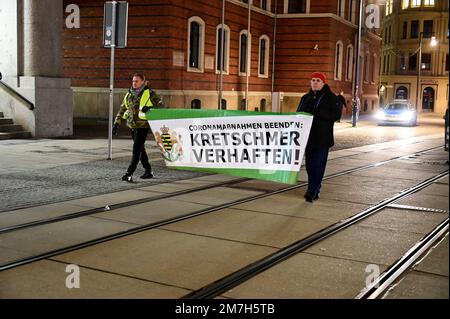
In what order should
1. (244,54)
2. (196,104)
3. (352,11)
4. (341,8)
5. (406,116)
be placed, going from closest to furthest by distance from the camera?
(196,104)
(244,54)
(406,116)
(341,8)
(352,11)

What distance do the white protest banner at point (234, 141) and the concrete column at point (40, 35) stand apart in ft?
28.6

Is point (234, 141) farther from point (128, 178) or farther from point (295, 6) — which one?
point (295, 6)

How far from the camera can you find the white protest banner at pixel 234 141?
10.1 metres

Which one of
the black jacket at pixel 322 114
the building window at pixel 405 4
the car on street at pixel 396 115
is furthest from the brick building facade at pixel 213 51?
the building window at pixel 405 4

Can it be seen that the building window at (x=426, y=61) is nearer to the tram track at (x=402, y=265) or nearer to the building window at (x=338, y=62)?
the building window at (x=338, y=62)

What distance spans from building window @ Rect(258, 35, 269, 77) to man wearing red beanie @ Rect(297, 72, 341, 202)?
28.5 metres

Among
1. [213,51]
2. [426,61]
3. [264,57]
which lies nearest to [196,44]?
[213,51]

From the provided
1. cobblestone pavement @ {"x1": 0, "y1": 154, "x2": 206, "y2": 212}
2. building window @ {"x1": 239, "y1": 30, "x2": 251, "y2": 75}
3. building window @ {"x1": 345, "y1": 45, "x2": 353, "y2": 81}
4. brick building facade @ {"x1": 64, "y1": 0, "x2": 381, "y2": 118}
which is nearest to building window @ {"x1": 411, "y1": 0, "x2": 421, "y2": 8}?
brick building facade @ {"x1": 64, "y1": 0, "x2": 381, "y2": 118}

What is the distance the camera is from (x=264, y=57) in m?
38.8

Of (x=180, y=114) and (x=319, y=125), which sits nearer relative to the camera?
(x=319, y=125)

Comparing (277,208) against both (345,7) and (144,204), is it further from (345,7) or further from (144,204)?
(345,7)

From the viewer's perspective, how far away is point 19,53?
19.2 meters

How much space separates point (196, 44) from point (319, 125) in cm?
2122
